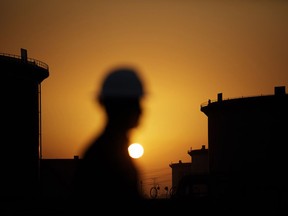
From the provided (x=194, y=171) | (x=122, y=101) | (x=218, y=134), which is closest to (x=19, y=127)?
(x=218, y=134)

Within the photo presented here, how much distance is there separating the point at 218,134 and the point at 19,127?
46.3 feet

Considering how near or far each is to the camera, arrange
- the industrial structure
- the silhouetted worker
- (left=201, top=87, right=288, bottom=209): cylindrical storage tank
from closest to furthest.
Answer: the silhouetted worker → the industrial structure → (left=201, top=87, right=288, bottom=209): cylindrical storage tank

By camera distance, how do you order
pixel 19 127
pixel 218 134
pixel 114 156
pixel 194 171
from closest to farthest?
1. pixel 114 156
2. pixel 19 127
3. pixel 218 134
4. pixel 194 171

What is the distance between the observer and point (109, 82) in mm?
3275

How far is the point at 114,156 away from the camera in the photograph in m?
3.20

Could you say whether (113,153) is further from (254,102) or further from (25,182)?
(254,102)

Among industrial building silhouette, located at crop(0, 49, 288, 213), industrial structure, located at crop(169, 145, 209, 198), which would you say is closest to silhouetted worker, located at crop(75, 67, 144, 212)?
industrial structure, located at crop(169, 145, 209, 198)

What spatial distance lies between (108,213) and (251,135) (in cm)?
3112

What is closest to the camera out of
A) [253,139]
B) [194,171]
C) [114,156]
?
[114,156]

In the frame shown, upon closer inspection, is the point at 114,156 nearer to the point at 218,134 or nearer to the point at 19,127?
the point at 19,127

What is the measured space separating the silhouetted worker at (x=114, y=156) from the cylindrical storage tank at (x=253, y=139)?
28.3 meters

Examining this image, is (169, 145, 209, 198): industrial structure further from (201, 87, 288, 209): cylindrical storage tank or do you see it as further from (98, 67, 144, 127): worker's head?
(98, 67, 144, 127): worker's head

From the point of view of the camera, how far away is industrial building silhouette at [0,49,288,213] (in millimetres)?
28109

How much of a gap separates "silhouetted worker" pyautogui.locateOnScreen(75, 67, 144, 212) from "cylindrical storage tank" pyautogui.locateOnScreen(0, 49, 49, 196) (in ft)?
82.1
